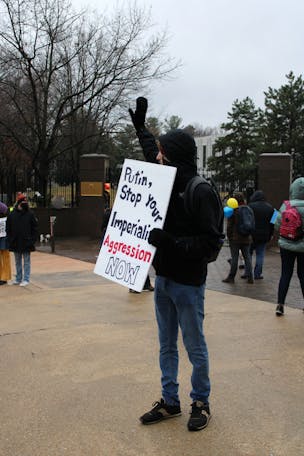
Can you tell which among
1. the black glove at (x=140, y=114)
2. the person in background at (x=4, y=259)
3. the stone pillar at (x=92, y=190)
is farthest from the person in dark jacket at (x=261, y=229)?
the stone pillar at (x=92, y=190)

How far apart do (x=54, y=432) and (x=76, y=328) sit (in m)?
2.52

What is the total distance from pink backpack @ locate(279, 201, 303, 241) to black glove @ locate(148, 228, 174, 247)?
3.21 metres

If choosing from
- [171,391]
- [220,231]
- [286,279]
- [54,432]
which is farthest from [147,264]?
[286,279]

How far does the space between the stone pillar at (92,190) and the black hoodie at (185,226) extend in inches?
555

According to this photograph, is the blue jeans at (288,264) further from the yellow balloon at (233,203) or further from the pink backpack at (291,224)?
the yellow balloon at (233,203)

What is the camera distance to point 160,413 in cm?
345

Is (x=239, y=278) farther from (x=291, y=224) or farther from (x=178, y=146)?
(x=178, y=146)

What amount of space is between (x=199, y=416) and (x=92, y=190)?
14.6m

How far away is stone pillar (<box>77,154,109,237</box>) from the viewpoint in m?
17.3

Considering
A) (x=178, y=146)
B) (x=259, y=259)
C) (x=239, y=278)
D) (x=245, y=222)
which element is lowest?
(x=239, y=278)

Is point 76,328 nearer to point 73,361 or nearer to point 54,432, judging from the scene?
point 73,361

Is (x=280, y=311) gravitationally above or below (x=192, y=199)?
below

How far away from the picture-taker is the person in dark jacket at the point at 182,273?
3.19m

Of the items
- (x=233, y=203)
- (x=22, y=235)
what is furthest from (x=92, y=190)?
(x=233, y=203)
